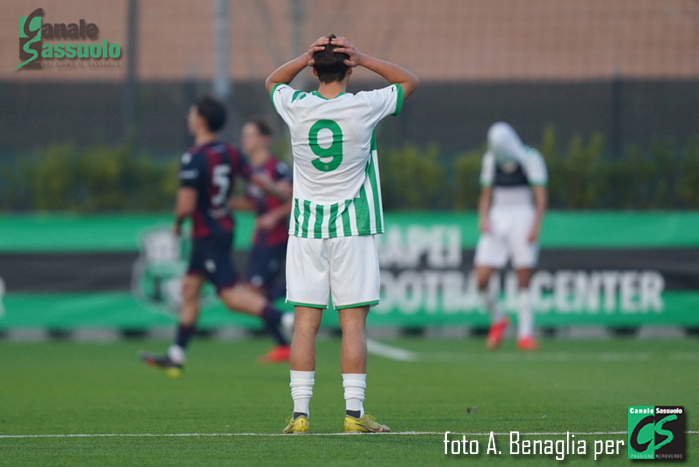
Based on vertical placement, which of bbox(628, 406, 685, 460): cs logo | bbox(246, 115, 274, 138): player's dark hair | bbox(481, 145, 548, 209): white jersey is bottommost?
bbox(628, 406, 685, 460): cs logo

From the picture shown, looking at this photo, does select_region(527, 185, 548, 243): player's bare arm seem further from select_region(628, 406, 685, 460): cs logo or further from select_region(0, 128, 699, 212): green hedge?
select_region(628, 406, 685, 460): cs logo

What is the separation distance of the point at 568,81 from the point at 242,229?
→ 4.65m

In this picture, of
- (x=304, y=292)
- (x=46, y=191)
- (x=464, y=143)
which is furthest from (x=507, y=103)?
(x=304, y=292)

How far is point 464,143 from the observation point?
46.7 ft

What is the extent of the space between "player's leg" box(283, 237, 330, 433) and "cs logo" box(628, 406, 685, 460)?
166 centimetres

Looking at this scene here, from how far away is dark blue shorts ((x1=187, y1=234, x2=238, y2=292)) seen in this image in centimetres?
884

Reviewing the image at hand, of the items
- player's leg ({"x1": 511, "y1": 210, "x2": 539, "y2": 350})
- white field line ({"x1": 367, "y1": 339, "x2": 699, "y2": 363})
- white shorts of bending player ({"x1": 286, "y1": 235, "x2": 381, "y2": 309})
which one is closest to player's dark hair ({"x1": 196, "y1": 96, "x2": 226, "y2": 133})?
white field line ({"x1": 367, "y1": 339, "x2": 699, "y2": 363})

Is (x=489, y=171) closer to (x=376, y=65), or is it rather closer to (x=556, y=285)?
(x=556, y=285)

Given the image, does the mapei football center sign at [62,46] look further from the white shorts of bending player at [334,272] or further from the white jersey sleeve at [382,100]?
the white shorts of bending player at [334,272]

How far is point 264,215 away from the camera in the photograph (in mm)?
10883

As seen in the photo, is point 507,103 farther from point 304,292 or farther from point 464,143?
point 304,292

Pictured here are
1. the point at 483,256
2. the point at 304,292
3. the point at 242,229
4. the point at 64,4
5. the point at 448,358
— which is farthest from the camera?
the point at 64,4

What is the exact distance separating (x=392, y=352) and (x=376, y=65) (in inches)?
227

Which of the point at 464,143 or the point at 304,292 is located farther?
the point at 464,143
